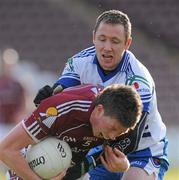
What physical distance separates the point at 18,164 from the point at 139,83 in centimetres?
119

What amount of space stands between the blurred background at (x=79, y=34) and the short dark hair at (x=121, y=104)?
37.7 ft

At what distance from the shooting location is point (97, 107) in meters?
5.51

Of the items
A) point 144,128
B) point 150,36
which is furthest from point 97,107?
point 150,36

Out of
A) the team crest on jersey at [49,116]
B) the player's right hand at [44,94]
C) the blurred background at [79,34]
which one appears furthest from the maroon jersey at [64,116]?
the blurred background at [79,34]

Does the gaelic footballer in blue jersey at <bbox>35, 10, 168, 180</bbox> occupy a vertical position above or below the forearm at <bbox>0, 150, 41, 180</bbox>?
above

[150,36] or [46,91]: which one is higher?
[150,36]

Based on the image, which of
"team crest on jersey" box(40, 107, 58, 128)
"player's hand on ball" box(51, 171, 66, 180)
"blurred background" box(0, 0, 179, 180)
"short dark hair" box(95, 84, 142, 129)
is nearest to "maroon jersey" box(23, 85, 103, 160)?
"team crest on jersey" box(40, 107, 58, 128)

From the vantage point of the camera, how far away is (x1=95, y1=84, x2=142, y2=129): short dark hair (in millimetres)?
5457

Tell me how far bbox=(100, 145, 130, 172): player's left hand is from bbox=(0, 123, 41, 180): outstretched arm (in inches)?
23.6

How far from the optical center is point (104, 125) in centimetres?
550

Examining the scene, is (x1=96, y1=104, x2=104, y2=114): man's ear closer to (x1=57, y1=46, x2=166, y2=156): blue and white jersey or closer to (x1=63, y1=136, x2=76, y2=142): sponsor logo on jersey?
(x1=63, y1=136, x2=76, y2=142): sponsor logo on jersey

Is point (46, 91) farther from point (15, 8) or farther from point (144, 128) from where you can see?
point (15, 8)

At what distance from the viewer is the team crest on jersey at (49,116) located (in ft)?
18.3

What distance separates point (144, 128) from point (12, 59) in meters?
9.35
